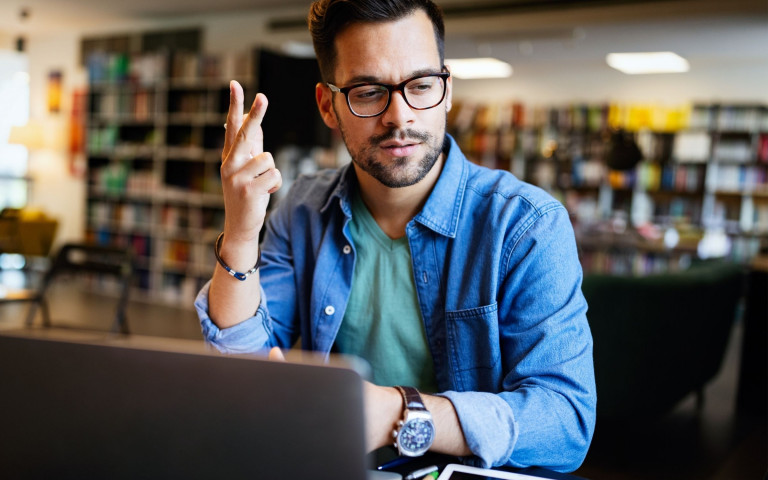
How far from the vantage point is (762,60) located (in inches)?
326

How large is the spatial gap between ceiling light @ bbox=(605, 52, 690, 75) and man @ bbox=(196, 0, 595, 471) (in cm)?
746

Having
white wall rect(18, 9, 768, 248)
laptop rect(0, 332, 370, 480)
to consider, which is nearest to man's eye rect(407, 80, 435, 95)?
laptop rect(0, 332, 370, 480)

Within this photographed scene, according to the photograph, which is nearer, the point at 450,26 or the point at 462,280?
the point at 462,280

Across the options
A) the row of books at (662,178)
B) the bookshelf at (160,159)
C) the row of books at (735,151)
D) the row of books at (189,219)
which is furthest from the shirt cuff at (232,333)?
the row of books at (735,151)

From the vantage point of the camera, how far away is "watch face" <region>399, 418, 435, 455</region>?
36.5 inches

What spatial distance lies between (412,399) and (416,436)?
0.05 metres

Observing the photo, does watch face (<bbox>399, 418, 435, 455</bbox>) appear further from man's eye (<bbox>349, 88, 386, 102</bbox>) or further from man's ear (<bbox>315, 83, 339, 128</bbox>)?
man's ear (<bbox>315, 83, 339, 128</bbox>)

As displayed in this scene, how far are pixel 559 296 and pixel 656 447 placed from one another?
2814 millimetres

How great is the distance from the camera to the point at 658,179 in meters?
8.84

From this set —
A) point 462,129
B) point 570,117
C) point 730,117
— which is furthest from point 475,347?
point 462,129

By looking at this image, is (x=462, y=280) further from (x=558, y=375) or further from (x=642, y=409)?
(x=642, y=409)

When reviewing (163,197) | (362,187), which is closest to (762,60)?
(163,197)

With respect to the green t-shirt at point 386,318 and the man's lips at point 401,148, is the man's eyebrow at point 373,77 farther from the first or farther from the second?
the green t-shirt at point 386,318

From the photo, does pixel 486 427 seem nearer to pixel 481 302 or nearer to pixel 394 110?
pixel 481 302
